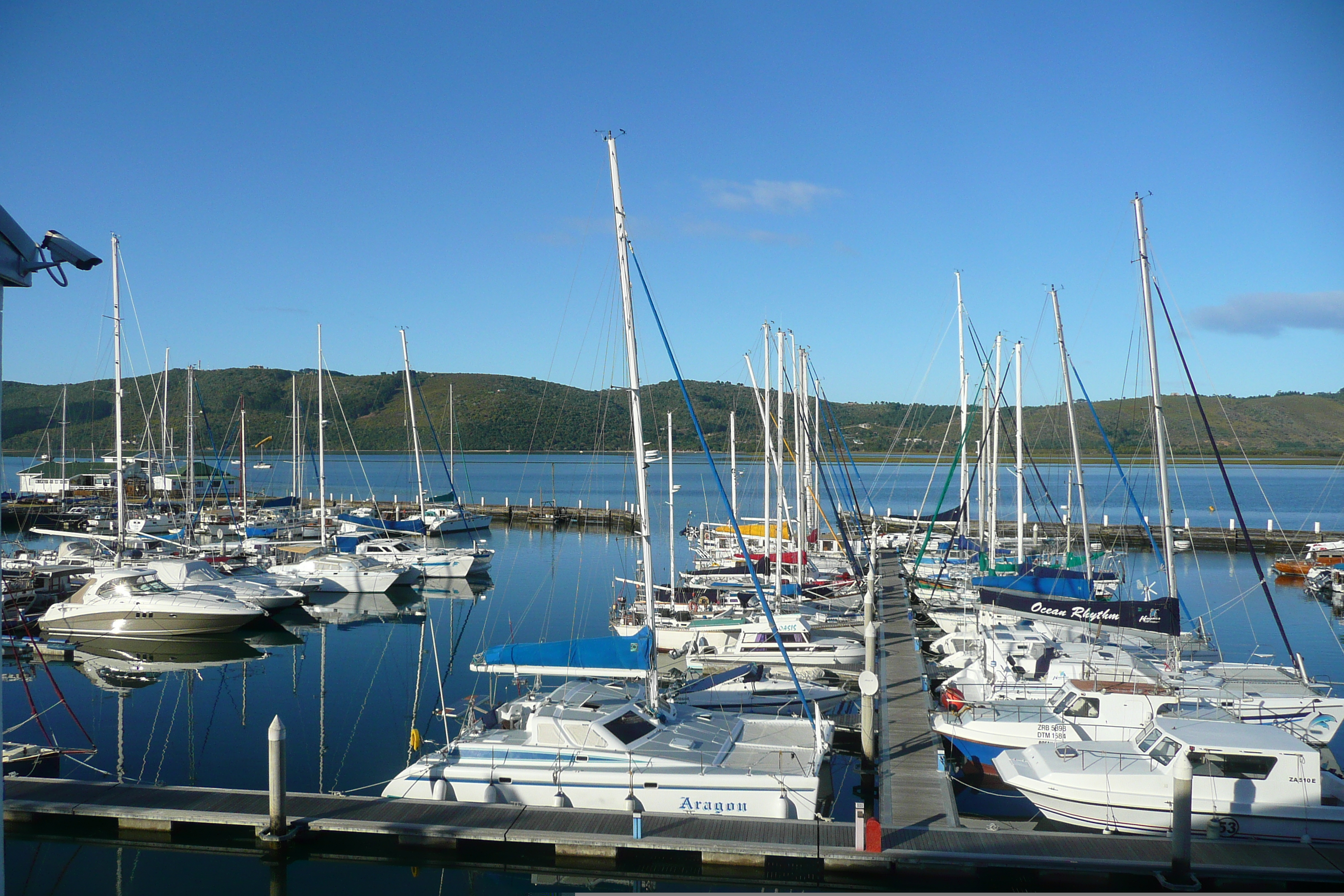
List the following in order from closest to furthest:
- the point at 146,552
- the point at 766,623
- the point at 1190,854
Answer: the point at 1190,854, the point at 766,623, the point at 146,552

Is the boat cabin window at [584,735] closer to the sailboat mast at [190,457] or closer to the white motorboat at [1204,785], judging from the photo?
the white motorboat at [1204,785]

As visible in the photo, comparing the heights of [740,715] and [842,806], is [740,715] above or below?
above

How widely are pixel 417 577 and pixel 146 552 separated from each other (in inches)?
449

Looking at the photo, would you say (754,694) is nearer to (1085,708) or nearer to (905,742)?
(905,742)

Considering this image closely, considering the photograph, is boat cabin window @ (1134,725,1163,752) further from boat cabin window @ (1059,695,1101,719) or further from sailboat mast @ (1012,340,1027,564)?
sailboat mast @ (1012,340,1027,564)

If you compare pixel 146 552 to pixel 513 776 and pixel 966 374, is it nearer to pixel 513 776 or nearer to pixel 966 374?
pixel 513 776

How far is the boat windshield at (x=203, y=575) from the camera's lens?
110 feet

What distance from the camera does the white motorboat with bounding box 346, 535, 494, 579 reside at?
144ft

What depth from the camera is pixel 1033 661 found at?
21.7m

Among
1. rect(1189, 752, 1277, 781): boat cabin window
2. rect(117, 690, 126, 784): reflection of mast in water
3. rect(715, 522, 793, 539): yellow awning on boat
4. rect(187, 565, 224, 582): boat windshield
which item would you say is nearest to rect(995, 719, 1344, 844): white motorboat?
rect(1189, 752, 1277, 781): boat cabin window

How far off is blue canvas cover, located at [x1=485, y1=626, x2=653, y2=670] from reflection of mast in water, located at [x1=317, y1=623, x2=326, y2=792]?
3.97 metres

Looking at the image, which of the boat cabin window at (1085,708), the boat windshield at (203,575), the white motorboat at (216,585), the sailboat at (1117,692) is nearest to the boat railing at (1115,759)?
the sailboat at (1117,692)

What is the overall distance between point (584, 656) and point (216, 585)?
21303mm

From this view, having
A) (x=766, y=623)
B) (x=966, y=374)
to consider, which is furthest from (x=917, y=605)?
(x=966, y=374)
